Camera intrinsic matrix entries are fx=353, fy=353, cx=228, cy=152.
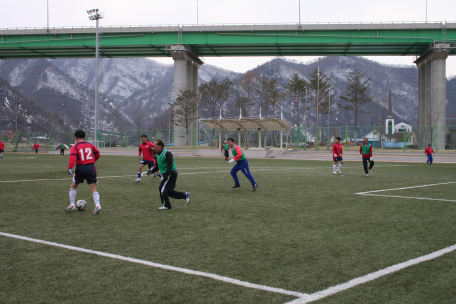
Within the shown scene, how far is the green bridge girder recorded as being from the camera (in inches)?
1860

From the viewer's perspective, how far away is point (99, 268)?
14.0ft

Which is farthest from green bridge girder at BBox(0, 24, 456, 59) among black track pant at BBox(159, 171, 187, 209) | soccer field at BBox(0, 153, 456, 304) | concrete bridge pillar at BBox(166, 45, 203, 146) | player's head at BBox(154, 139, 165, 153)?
black track pant at BBox(159, 171, 187, 209)

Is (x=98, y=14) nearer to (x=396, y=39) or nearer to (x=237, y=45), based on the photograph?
(x=237, y=45)

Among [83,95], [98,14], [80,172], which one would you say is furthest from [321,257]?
[83,95]

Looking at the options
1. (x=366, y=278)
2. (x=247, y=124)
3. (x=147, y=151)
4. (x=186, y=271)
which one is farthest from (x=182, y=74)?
(x=366, y=278)

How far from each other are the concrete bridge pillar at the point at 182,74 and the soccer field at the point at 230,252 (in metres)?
40.6

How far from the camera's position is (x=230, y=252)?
Result: 489 centimetres

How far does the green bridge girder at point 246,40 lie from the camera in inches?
1860

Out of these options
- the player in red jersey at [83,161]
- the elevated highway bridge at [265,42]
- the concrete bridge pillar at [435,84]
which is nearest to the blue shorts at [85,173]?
the player in red jersey at [83,161]

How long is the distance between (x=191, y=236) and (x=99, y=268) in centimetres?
175

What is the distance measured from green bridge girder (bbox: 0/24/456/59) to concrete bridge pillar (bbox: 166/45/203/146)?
124 centimetres

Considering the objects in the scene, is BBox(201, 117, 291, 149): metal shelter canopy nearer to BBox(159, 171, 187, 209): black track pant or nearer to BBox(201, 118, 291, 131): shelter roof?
BBox(201, 118, 291, 131): shelter roof

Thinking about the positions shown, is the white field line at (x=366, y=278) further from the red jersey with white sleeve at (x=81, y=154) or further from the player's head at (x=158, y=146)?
the red jersey with white sleeve at (x=81, y=154)

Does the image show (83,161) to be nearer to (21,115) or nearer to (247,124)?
(247,124)
